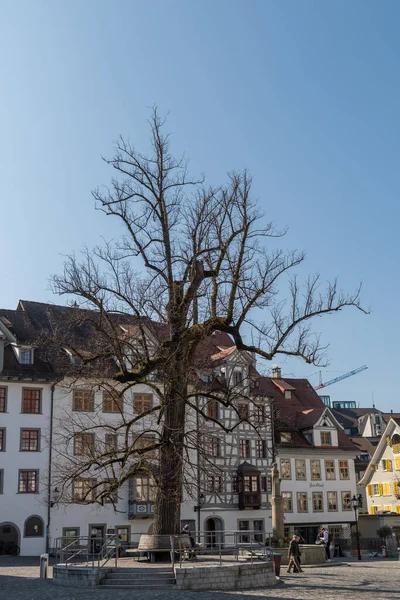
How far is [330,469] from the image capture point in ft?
172

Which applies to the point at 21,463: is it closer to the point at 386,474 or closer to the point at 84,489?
the point at 84,489

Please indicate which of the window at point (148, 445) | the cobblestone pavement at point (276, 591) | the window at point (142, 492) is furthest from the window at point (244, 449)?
the cobblestone pavement at point (276, 591)

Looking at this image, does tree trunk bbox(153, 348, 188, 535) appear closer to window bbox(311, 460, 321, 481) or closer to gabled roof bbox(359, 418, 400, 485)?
window bbox(311, 460, 321, 481)

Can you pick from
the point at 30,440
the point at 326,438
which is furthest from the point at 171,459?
the point at 326,438

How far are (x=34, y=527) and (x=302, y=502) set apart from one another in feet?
66.5

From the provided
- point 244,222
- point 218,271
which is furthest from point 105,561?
point 244,222

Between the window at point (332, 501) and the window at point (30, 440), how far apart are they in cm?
2297

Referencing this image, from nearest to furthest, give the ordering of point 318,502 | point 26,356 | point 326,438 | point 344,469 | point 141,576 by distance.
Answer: point 141,576, point 26,356, point 318,502, point 326,438, point 344,469

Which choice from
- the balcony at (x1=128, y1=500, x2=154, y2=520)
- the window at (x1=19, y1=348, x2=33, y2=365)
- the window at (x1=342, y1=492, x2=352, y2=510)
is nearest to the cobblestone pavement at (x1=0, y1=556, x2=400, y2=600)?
the balcony at (x1=128, y1=500, x2=154, y2=520)

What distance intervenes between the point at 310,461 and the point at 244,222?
3220cm

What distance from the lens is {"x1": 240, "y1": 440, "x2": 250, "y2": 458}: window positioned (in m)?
47.9

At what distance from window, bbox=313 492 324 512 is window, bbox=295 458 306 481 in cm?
160

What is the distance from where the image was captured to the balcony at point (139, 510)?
41.0 metres

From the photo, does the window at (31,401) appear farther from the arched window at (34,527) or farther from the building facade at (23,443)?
the arched window at (34,527)
